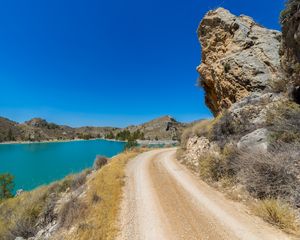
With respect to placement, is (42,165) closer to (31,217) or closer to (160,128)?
(31,217)

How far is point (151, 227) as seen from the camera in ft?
21.2

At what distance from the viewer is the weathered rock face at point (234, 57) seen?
727 inches

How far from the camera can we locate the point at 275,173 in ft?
24.7

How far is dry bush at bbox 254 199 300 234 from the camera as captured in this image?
19.2 feet

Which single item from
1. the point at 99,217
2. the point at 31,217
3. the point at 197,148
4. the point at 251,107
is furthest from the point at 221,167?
the point at 31,217

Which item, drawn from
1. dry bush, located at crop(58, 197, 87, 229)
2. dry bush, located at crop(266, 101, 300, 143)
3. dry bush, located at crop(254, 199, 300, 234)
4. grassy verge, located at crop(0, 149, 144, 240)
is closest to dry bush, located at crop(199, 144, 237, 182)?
dry bush, located at crop(266, 101, 300, 143)

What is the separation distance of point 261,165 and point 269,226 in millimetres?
2390

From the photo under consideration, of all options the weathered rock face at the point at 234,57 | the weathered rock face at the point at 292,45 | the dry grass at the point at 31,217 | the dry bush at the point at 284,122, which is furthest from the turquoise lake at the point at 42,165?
the weathered rock face at the point at 292,45

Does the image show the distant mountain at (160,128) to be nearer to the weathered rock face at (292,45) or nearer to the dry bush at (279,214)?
the weathered rock face at (292,45)

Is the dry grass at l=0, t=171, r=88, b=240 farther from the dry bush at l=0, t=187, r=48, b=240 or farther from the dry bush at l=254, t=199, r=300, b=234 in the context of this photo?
the dry bush at l=254, t=199, r=300, b=234

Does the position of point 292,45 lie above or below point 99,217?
above

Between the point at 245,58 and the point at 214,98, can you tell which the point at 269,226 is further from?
the point at 214,98

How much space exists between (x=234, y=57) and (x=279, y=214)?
17236mm

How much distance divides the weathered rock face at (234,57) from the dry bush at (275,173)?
1035cm
